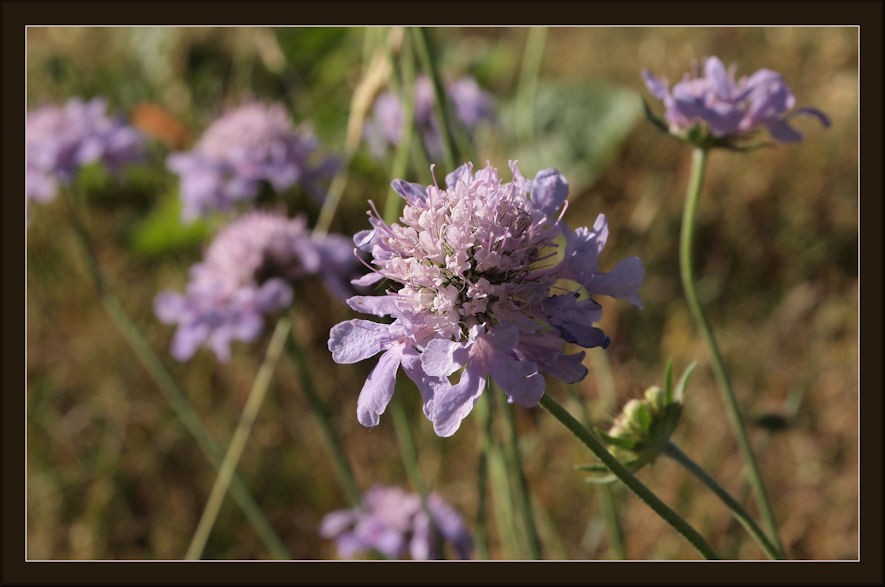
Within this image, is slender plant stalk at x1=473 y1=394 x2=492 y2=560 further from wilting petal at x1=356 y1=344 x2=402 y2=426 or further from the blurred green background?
wilting petal at x1=356 y1=344 x2=402 y2=426

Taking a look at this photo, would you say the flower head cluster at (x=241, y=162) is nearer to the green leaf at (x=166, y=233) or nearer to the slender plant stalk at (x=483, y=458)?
the green leaf at (x=166, y=233)

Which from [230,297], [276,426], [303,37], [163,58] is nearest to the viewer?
[230,297]

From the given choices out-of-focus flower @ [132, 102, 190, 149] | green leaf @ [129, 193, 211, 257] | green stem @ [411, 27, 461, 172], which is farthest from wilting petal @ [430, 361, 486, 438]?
out-of-focus flower @ [132, 102, 190, 149]

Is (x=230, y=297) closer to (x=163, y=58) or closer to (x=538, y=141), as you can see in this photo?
(x=538, y=141)

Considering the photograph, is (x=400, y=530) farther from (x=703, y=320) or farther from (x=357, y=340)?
(x=357, y=340)

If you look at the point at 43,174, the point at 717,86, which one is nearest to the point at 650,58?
the point at 717,86

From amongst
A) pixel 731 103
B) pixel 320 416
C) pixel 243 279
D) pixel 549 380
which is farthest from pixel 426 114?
pixel 731 103
